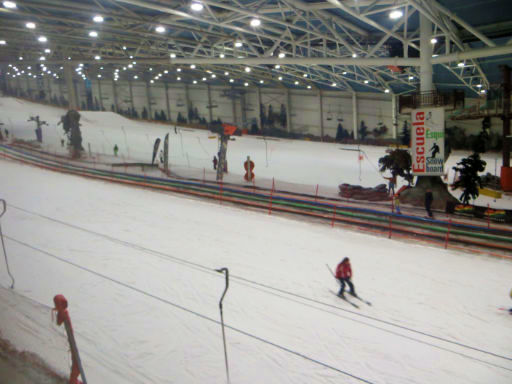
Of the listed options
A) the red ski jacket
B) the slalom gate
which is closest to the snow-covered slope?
the red ski jacket

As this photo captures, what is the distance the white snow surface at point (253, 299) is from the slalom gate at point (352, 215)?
0.70 metres

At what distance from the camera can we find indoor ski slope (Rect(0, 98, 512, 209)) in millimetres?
22953

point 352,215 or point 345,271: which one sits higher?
point 352,215

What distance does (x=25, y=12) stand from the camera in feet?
62.3

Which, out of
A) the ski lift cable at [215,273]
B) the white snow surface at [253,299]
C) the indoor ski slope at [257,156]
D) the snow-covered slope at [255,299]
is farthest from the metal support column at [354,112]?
the ski lift cable at [215,273]

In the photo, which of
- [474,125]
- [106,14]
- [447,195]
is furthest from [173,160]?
[474,125]

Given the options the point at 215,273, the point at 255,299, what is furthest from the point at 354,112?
the point at 255,299

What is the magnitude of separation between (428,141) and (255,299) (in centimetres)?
1172

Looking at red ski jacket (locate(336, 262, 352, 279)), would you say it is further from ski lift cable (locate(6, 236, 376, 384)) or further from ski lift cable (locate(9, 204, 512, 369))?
ski lift cable (locate(6, 236, 376, 384))

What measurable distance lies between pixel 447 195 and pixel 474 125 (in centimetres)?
2343

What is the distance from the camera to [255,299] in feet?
29.3

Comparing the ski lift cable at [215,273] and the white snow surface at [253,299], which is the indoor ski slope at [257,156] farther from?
the ski lift cable at [215,273]

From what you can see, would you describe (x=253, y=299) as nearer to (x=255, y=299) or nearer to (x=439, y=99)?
(x=255, y=299)

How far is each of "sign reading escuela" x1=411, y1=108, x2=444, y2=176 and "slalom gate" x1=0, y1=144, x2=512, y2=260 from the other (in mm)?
3470
